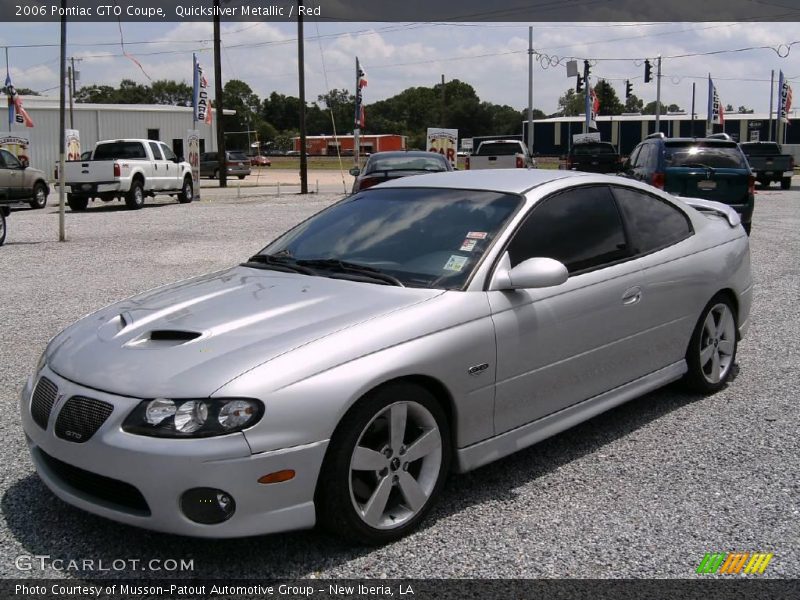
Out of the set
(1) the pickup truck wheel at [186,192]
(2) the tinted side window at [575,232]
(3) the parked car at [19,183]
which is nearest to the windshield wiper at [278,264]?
(2) the tinted side window at [575,232]

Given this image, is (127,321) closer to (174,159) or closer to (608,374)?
(608,374)

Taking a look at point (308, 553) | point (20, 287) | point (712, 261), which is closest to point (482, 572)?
point (308, 553)

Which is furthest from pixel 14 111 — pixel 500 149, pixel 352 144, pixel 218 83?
pixel 352 144

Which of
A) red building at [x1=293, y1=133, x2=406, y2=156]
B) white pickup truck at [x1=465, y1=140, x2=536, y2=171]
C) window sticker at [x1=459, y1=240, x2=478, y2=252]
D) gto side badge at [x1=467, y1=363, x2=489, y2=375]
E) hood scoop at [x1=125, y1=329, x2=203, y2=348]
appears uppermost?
red building at [x1=293, y1=133, x2=406, y2=156]

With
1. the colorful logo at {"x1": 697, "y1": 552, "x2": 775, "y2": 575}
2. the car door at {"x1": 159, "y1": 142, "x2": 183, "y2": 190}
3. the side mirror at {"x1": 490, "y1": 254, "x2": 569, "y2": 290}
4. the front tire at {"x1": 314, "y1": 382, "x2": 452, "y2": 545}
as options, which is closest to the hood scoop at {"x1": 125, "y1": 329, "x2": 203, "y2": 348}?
the front tire at {"x1": 314, "y1": 382, "x2": 452, "y2": 545}

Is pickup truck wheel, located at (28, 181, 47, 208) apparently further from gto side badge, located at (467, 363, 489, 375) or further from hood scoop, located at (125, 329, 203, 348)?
gto side badge, located at (467, 363, 489, 375)

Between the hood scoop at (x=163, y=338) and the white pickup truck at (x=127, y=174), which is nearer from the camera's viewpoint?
the hood scoop at (x=163, y=338)

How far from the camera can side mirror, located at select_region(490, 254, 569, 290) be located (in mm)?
3912

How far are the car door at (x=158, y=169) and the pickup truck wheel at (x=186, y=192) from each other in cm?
119

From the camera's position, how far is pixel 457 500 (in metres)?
3.95

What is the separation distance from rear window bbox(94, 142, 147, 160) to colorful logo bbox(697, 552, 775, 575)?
918 inches

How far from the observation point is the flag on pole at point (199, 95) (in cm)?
3041

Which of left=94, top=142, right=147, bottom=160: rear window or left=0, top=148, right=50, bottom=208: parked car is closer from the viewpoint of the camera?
left=0, top=148, right=50, bottom=208: parked car

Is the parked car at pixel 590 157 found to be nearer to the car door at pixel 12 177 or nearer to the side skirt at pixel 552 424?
the car door at pixel 12 177
